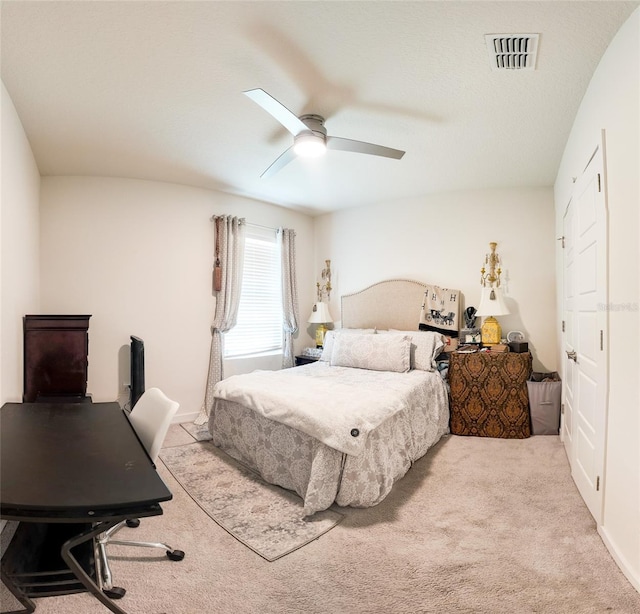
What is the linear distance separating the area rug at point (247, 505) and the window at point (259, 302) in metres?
1.67

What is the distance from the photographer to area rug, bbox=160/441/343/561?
190 centimetres

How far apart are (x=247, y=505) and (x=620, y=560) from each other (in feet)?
6.37

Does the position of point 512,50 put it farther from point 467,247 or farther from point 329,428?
point 467,247

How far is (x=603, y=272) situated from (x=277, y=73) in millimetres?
2069

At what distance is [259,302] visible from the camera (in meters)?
4.65

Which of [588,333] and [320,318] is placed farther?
[320,318]

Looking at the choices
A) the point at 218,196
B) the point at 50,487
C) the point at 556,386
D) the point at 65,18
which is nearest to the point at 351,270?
the point at 218,196

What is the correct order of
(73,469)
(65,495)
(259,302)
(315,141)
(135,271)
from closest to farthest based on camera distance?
1. (65,495)
2. (73,469)
3. (315,141)
4. (135,271)
5. (259,302)

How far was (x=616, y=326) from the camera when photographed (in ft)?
5.59

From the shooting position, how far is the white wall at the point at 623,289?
1516mm

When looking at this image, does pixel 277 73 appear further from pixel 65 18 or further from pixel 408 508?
pixel 408 508

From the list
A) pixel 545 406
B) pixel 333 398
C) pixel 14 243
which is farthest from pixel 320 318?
pixel 14 243

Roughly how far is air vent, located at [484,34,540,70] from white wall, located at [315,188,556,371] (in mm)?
2198

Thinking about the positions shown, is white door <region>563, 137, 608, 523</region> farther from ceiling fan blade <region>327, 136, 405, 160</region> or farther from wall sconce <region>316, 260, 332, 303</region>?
wall sconce <region>316, 260, 332, 303</region>
